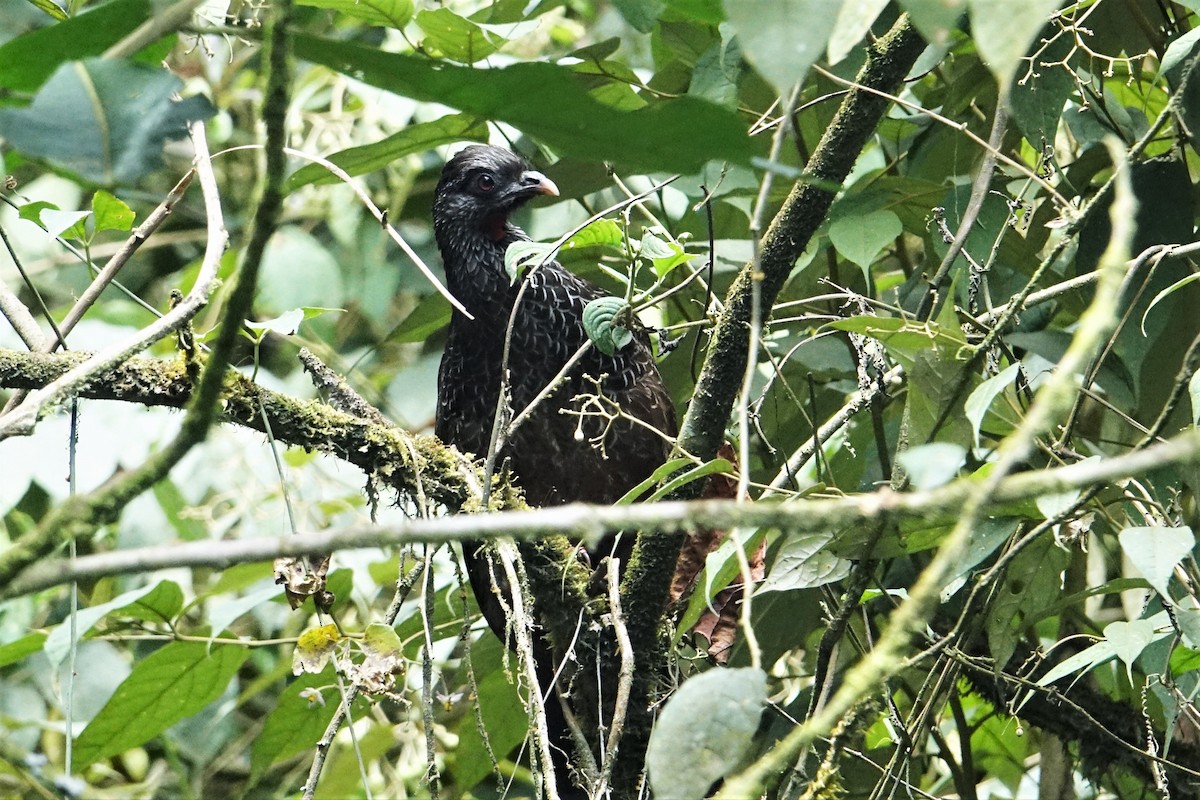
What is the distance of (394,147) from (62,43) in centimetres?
138

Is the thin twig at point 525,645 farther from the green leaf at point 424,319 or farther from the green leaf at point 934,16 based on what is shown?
the green leaf at point 934,16

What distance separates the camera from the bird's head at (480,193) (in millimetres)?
3479

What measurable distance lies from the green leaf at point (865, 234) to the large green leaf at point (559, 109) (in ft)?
4.47

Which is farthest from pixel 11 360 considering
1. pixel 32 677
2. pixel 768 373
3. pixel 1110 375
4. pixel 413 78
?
pixel 32 677

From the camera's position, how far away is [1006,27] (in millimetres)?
658

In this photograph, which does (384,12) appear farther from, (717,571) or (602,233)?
(717,571)

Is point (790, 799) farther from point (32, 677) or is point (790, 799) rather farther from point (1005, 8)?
point (32, 677)

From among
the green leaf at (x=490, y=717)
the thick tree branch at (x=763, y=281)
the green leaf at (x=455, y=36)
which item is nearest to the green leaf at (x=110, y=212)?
the green leaf at (x=455, y=36)

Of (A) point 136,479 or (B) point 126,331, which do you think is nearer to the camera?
(A) point 136,479

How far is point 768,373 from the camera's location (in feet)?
8.86

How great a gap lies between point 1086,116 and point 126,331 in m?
2.72

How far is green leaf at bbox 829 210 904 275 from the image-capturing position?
210cm

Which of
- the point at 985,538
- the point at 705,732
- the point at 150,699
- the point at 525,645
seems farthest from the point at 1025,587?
the point at 150,699

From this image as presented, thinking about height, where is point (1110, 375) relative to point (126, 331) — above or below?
below
